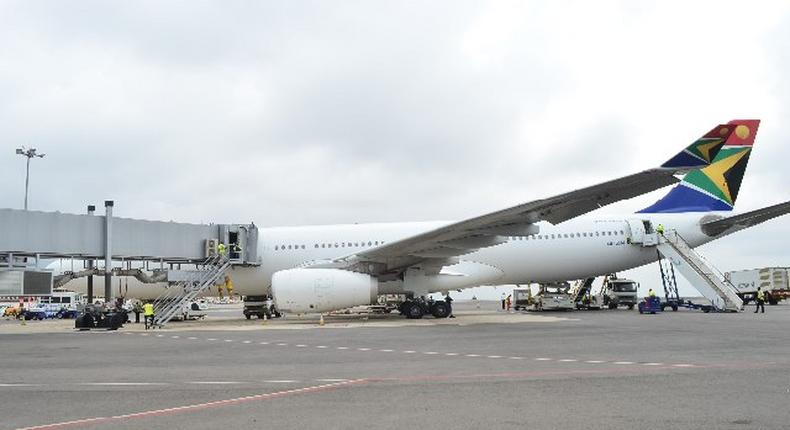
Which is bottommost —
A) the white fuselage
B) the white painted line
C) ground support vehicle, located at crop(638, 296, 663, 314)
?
the white painted line

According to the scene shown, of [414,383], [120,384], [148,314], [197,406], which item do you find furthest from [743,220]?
[197,406]

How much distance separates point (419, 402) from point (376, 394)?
2.09 feet

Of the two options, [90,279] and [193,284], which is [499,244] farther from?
[90,279]

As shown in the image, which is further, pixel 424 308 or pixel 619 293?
pixel 619 293

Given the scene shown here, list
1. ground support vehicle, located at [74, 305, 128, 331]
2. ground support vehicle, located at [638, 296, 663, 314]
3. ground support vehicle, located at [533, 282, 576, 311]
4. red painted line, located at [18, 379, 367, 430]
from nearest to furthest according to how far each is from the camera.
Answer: red painted line, located at [18, 379, 367, 430] < ground support vehicle, located at [74, 305, 128, 331] < ground support vehicle, located at [638, 296, 663, 314] < ground support vehicle, located at [533, 282, 576, 311]

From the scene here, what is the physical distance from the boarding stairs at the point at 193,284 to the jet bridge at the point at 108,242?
8.8 inches

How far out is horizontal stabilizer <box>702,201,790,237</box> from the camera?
2280cm

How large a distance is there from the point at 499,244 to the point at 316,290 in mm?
6748

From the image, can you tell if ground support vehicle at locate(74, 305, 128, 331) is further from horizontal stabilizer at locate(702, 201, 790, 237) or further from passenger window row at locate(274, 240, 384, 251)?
horizontal stabilizer at locate(702, 201, 790, 237)

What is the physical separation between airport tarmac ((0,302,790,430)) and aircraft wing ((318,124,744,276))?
3596mm

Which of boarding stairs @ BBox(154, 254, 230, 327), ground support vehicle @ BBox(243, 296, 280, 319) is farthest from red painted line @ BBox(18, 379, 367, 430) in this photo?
ground support vehicle @ BBox(243, 296, 280, 319)

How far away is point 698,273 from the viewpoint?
2370 cm

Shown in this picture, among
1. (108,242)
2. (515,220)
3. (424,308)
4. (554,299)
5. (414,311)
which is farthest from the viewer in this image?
(554,299)

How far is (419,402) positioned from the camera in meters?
5.86
